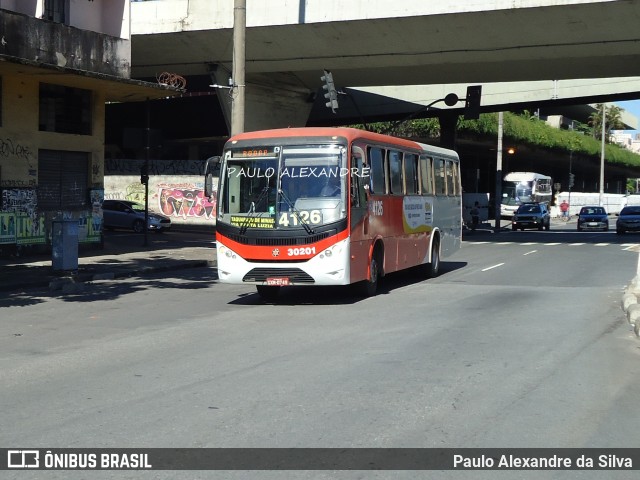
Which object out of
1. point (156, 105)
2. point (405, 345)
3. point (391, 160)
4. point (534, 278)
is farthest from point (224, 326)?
point (156, 105)

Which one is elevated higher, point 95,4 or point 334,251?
point 95,4

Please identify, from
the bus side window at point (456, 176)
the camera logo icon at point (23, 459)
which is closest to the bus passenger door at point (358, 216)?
the bus side window at point (456, 176)

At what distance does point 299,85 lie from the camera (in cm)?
3841

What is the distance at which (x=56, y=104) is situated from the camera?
83.0 ft

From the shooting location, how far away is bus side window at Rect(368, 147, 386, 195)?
1648 centimetres

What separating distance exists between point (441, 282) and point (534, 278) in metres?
2.53

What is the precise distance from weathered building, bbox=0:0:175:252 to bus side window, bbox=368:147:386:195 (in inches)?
381

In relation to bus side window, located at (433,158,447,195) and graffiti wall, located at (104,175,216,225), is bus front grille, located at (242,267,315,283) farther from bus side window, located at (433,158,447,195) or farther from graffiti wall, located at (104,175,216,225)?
graffiti wall, located at (104,175,216,225)

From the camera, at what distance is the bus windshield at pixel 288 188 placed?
15.0m

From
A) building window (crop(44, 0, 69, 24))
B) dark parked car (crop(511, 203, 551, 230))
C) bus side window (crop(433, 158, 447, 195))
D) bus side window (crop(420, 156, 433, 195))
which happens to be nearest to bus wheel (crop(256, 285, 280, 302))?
bus side window (crop(420, 156, 433, 195))

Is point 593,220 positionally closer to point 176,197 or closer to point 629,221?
point 629,221

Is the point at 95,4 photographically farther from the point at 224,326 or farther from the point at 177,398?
the point at 177,398

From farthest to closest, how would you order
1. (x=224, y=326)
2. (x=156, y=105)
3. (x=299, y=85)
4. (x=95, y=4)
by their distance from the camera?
(x=156, y=105) < (x=299, y=85) < (x=95, y=4) < (x=224, y=326)

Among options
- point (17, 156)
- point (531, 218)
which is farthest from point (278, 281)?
point (531, 218)
